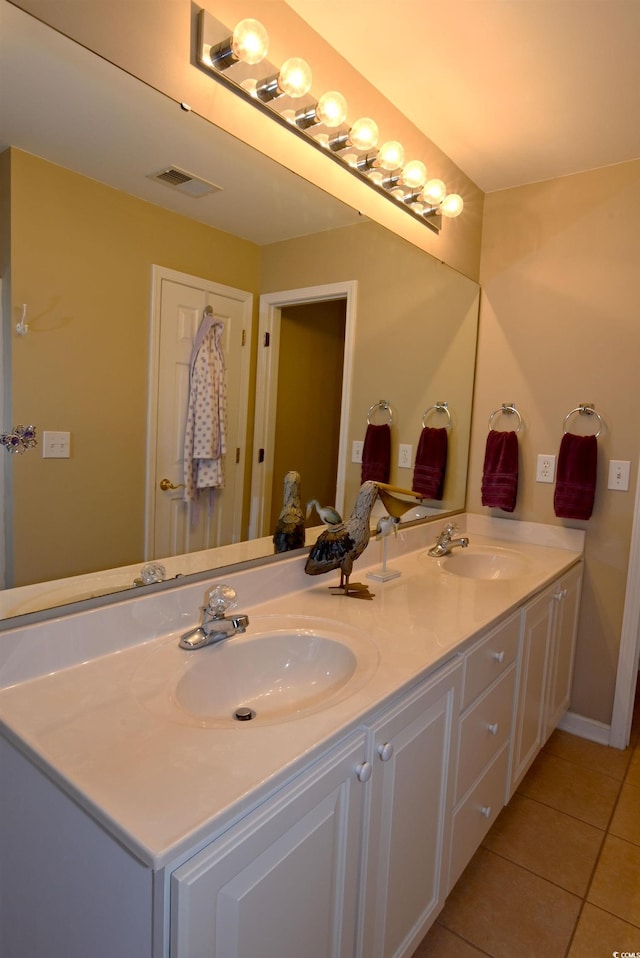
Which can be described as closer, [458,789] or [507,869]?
[458,789]

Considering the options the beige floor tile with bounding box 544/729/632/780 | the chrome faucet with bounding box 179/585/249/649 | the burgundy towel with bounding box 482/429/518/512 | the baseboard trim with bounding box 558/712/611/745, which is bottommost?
the beige floor tile with bounding box 544/729/632/780

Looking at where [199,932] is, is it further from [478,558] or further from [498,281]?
[498,281]

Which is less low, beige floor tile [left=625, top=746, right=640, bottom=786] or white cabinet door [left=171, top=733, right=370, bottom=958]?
white cabinet door [left=171, top=733, right=370, bottom=958]

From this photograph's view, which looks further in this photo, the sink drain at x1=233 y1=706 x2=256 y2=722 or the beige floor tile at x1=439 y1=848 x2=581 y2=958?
the beige floor tile at x1=439 y1=848 x2=581 y2=958

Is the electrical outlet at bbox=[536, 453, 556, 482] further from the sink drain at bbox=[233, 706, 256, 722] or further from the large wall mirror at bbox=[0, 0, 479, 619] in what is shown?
the sink drain at bbox=[233, 706, 256, 722]

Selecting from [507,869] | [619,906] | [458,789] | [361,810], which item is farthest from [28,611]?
[619,906]

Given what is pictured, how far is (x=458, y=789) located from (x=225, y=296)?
138cm

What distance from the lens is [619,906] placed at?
5.25ft

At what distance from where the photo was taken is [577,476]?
2.28 metres

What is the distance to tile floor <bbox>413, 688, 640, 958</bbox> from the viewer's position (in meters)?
1.49

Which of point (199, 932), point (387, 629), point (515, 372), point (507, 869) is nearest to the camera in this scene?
point (199, 932)

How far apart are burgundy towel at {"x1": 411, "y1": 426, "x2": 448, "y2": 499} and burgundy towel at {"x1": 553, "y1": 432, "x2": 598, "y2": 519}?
48 cm

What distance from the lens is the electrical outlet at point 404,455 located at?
2.26m

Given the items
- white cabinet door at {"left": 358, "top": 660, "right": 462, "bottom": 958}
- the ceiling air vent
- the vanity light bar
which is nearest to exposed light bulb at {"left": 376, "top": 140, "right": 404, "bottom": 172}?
the vanity light bar
